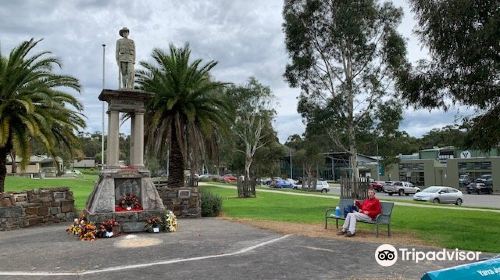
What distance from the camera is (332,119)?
25219mm

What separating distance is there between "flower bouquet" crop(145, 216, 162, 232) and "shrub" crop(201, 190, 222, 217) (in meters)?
5.21

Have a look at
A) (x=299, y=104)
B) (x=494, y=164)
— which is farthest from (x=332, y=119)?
(x=494, y=164)

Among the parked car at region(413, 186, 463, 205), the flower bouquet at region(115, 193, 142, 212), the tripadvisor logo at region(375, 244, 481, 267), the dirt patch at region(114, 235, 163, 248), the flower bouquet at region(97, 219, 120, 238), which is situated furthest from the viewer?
the parked car at region(413, 186, 463, 205)

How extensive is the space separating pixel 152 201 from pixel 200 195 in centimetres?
472

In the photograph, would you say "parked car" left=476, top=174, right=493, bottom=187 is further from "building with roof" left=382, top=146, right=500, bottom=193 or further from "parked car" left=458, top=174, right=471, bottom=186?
"parked car" left=458, top=174, right=471, bottom=186

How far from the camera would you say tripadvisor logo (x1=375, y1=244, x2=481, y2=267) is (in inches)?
320

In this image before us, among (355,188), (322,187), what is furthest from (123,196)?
(322,187)

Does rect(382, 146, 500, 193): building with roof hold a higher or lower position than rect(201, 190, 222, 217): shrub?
higher

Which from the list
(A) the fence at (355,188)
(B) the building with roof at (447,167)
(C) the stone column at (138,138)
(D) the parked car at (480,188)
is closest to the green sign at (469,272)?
(C) the stone column at (138,138)

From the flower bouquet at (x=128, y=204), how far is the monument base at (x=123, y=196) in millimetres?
51

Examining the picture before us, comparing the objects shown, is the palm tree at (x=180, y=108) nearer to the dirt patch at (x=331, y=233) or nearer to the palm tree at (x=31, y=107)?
the palm tree at (x=31, y=107)

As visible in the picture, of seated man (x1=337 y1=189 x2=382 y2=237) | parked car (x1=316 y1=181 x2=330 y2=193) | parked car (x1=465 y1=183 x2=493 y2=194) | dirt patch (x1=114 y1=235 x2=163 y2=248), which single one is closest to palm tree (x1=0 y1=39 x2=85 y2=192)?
dirt patch (x1=114 y1=235 x2=163 y2=248)

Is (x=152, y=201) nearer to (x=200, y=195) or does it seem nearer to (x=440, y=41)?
(x=200, y=195)

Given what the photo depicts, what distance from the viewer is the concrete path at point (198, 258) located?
23.5ft
